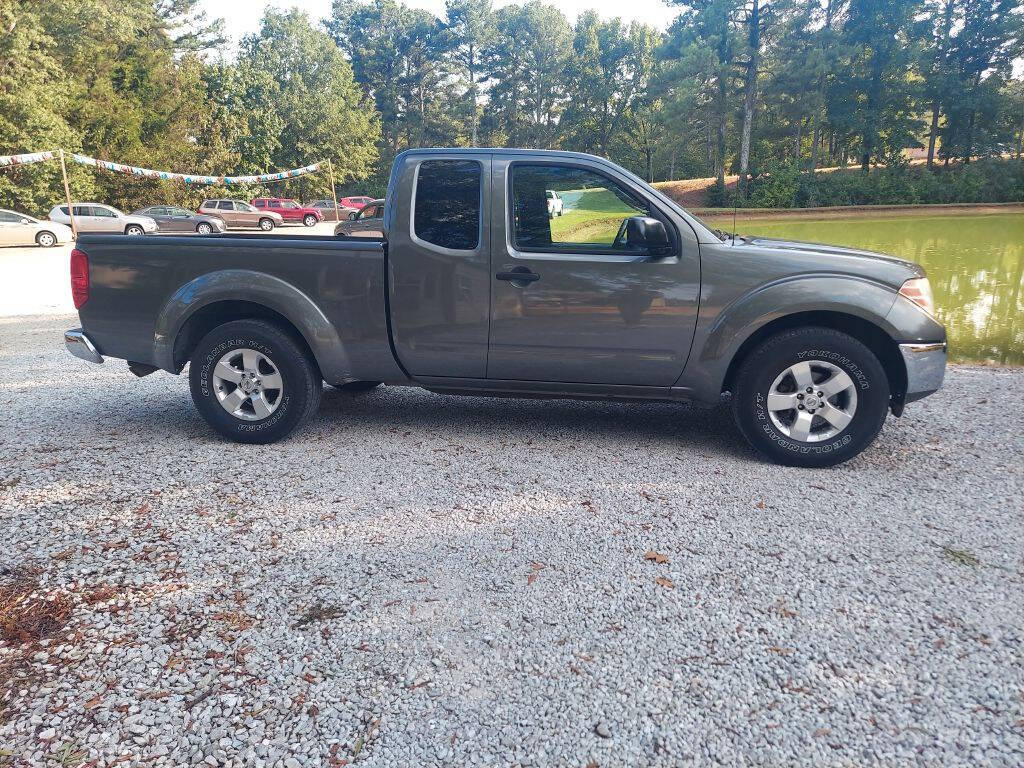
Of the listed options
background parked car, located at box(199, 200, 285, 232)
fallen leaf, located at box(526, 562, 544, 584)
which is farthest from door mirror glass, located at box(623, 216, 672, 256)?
background parked car, located at box(199, 200, 285, 232)

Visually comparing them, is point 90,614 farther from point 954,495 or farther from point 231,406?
point 954,495

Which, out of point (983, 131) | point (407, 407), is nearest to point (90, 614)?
point (407, 407)

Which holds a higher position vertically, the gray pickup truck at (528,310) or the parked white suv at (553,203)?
the parked white suv at (553,203)

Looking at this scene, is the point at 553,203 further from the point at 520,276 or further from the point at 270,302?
the point at 270,302

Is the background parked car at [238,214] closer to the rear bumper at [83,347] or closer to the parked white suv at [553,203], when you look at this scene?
the rear bumper at [83,347]

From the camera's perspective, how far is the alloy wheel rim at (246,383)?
494cm

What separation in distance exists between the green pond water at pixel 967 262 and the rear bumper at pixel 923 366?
2.14 m

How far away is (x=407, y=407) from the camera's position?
20.1 ft

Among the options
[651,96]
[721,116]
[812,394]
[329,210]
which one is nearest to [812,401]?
[812,394]

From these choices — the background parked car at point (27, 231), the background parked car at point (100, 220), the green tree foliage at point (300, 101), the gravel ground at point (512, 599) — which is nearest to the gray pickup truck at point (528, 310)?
the gravel ground at point (512, 599)

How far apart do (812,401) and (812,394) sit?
45mm

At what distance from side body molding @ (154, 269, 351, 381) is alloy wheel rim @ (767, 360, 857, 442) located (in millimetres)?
2829

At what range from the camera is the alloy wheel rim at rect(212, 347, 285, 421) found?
4.94 metres

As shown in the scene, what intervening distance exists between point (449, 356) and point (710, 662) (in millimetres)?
2764
